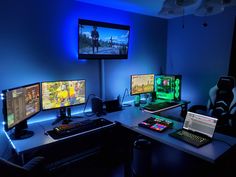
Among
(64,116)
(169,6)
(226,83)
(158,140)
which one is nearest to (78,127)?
(64,116)

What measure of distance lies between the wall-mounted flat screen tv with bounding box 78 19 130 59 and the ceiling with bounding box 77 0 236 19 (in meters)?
0.31

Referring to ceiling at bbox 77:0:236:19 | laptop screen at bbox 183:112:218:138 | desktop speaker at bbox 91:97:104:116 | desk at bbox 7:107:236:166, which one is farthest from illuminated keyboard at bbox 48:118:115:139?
ceiling at bbox 77:0:236:19

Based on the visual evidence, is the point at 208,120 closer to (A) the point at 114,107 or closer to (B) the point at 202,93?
(A) the point at 114,107

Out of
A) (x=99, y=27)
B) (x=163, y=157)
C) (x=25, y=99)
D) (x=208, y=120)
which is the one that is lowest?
(x=163, y=157)

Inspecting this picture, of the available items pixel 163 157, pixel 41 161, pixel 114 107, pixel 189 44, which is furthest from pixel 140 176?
pixel 189 44

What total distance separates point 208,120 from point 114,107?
1324mm

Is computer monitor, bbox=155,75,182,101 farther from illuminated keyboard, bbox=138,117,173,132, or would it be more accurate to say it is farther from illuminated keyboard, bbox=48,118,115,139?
illuminated keyboard, bbox=48,118,115,139

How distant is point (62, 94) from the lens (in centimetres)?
225

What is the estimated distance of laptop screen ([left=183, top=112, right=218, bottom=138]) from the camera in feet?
5.74

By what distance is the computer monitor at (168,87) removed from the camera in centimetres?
315

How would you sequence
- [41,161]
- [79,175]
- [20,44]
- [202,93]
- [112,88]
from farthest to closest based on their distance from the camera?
[202,93] < [112,88] < [79,175] < [20,44] < [41,161]

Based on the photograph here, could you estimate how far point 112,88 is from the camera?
3.01 metres

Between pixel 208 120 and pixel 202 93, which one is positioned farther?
pixel 202 93

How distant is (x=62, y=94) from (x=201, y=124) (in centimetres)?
156
